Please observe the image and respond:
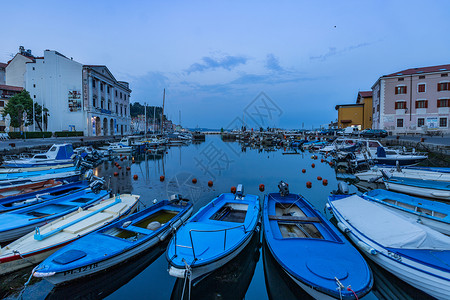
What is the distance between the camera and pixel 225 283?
5922 millimetres

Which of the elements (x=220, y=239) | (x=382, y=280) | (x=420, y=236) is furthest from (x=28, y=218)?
(x=420, y=236)

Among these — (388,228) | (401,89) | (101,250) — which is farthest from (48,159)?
(401,89)

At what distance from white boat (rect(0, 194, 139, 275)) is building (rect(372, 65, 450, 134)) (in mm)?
45026

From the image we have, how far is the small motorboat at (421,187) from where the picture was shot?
1118 centimetres

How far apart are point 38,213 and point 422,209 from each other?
15.7m

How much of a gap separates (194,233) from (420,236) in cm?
592

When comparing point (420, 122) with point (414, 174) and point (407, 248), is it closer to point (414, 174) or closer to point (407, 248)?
point (414, 174)

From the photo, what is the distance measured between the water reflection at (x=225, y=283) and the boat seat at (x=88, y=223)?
3.56m

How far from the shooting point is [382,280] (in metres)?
6.02

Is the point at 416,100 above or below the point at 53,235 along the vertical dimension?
above

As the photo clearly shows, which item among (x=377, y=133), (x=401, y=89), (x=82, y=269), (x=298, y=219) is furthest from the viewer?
(x=401, y=89)

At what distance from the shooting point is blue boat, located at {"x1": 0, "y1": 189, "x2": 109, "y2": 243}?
6957 mm

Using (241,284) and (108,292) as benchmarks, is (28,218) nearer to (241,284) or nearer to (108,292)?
(108,292)

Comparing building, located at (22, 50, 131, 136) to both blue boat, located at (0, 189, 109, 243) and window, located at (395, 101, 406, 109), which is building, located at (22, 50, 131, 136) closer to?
blue boat, located at (0, 189, 109, 243)
